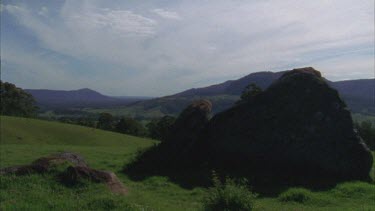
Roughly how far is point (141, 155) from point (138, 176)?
10.1ft

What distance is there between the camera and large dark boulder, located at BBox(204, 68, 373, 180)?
901 inches

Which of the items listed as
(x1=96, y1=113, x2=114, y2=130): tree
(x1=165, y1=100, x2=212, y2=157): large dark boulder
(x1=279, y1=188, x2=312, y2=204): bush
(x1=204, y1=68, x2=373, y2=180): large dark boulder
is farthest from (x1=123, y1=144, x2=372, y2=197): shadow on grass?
Result: (x1=96, y1=113, x2=114, y2=130): tree

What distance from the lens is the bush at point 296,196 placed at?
59.6 ft

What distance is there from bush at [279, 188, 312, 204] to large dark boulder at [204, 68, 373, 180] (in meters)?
3.76

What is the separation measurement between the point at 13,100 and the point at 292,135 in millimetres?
101273

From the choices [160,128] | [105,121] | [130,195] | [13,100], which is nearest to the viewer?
[130,195]

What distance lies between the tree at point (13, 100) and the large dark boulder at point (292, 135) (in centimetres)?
9497

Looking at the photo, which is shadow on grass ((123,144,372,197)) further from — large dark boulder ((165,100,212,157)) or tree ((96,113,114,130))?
tree ((96,113,114,130))

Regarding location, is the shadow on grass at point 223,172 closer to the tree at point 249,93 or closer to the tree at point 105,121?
the tree at point 249,93

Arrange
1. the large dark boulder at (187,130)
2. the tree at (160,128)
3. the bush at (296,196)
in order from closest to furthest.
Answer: the bush at (296,196)
the large dark boulder at (187,130)
the tree at (160,128)

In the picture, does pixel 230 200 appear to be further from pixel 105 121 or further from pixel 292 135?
pixel 105 121

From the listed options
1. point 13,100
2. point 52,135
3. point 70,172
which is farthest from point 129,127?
point 70,172

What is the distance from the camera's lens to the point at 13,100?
369ft

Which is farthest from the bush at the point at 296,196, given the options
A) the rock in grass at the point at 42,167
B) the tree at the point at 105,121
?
the tree at the point at 105,121
